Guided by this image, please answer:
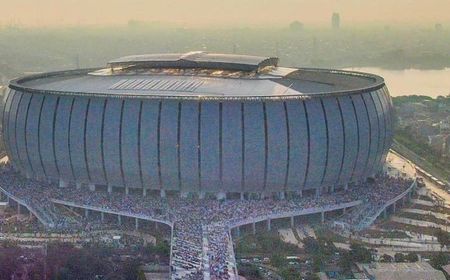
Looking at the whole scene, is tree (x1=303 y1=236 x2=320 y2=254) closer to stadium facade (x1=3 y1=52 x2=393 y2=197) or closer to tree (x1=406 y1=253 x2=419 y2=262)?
tree (x1=406 y1=253 x2=419 y2=262)

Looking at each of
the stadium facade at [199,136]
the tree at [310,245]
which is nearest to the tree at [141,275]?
the tree at [310,245]

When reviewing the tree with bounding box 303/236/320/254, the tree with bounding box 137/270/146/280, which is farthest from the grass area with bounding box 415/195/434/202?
the tree with bounding box 137/270/146/280

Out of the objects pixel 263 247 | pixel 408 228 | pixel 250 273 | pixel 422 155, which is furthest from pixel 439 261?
pixel 422 155

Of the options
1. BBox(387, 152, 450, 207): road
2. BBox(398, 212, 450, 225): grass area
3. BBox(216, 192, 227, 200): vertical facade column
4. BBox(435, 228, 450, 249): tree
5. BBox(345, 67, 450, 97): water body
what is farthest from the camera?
BBox(345, 67, 450, 97): water body

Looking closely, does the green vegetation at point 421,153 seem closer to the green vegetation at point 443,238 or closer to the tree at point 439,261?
the green vegetation at point 443,238

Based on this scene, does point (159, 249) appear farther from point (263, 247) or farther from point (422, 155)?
point (422, 155)

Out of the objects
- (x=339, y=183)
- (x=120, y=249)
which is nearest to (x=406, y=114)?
(x=339, y=183)
